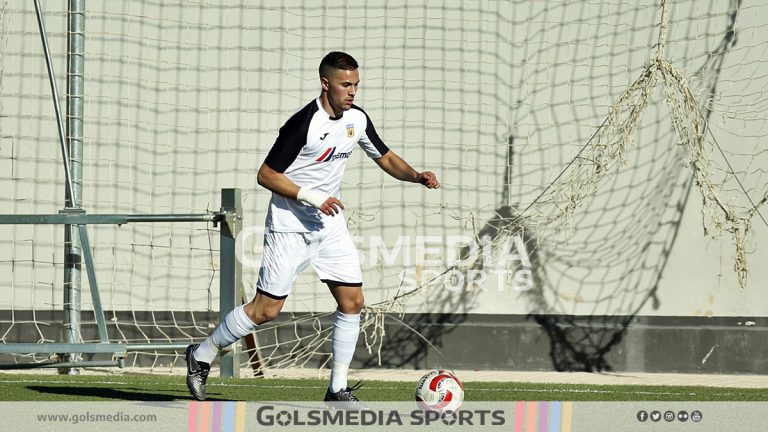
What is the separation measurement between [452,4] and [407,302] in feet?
8.17

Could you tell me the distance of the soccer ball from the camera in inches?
233

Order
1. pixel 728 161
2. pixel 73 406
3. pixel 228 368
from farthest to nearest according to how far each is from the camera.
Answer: pixel 728 161 → pixel 228 368 → pixel 73 406

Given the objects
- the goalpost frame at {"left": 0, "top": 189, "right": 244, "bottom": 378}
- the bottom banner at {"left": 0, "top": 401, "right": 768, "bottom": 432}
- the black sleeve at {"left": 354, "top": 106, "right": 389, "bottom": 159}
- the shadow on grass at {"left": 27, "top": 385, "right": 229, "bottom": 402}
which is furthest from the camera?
the goalpost frame at {"left": 0, "top": 189, "right": 244, "bottom": 378}

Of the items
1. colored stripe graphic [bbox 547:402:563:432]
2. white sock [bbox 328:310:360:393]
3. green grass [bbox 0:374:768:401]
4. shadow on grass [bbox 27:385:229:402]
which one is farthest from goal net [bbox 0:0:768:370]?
colored stripe graphic [bbox 547:402:563:432]

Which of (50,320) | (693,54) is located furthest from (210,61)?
(693,54)

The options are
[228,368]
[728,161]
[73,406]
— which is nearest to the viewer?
[73,406]

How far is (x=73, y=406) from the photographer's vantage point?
239 inches

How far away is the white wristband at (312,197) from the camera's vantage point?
6094mm

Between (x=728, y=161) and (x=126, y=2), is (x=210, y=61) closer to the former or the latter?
(x=126, y=2)

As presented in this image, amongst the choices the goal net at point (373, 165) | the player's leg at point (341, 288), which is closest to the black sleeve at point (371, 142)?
the player's leg at point (341, 288)

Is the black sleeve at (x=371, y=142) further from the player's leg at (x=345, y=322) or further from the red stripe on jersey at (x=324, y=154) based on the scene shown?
the player's leg at (x=345, y=322)

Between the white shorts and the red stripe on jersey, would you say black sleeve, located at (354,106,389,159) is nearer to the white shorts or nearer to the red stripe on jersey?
the red stripe on jersey

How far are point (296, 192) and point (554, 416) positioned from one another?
176cm

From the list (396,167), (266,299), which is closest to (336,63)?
(396,167)
